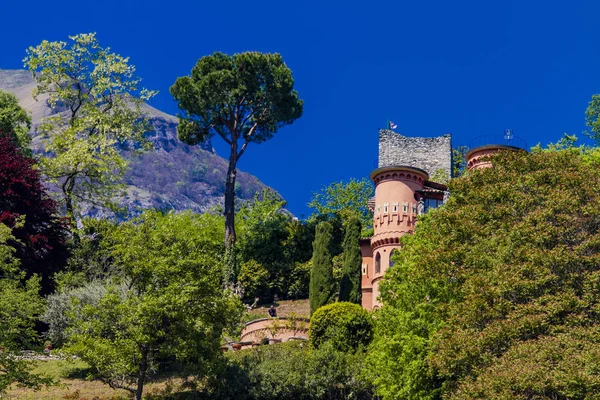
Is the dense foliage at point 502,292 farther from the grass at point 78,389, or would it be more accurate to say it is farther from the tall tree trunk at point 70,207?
the tall tree trunk at point 70,207

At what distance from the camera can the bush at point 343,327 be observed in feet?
105

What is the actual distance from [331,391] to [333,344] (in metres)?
3.03

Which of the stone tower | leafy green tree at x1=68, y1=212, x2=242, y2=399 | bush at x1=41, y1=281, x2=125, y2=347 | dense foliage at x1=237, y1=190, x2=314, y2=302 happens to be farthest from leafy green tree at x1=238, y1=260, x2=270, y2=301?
→ leafy green tree at x1=68, y1=212, x2=242, y2=399

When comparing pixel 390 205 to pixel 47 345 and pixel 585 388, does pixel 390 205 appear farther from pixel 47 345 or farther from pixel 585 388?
pixel 585 388

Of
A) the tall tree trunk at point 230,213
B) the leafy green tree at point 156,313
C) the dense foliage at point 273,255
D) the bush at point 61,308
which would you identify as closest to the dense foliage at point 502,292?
the leafy green tree at point 156,313

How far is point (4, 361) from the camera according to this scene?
22.1 metres

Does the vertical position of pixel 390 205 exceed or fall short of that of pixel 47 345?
it exceeds it

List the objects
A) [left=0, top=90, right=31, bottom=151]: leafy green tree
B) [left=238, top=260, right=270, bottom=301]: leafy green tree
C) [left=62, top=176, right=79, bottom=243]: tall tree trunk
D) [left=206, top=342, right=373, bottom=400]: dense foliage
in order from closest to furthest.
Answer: [left=206, top=342, right=373, bottom=400]: dense foliage → [left=62, top=176, right=79, bottom=243]: tall tree trunk → [left=238, top=260, right=270, bottom=301]: leafy green tree → [left=0, top=90, right=31, bottom=151]: leafy green tree

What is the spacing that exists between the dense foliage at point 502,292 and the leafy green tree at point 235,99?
19950mm

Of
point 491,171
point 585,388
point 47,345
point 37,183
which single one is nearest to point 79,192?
point 37,183

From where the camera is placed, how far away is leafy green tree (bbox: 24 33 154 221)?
39688 millimetres

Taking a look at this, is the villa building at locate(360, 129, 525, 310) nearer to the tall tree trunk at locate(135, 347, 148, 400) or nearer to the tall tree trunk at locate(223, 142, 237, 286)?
the tall tree trunk at locate(223, 142, 237, 286)

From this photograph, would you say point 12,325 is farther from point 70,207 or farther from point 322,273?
point 322,273

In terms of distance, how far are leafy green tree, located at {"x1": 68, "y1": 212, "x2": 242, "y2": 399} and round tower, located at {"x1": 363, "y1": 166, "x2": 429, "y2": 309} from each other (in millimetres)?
13413
